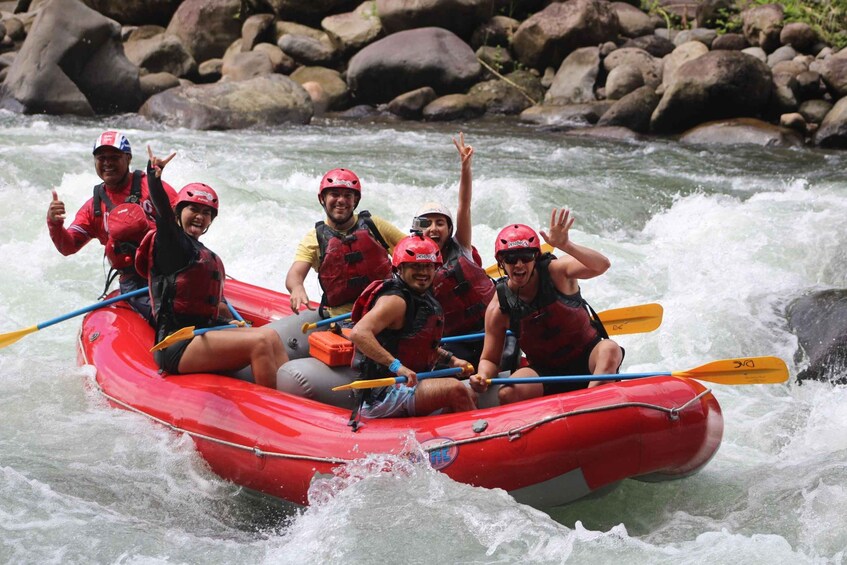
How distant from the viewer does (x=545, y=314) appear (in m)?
4.41

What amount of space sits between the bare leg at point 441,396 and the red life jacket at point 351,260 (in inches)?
36.4

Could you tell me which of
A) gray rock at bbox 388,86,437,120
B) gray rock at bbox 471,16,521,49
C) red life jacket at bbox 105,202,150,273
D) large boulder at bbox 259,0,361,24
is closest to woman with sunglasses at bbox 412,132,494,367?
red life jacket at bbox 105,202,150,273

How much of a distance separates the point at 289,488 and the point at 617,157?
793 cm

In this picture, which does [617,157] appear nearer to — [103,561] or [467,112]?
[467,112]

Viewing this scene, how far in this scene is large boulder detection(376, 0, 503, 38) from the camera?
15148 mm

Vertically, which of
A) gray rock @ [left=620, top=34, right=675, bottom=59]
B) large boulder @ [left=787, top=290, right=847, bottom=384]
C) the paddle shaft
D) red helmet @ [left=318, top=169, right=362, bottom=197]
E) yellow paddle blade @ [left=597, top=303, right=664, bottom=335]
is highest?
red helmet @ [left=318, top=169, right=362, bottom=197]

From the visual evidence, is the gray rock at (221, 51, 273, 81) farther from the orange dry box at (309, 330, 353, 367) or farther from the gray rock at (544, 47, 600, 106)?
the orange dry box at (309, 330, 353, 367)

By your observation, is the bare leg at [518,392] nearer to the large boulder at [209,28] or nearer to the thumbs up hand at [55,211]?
the thumbs up hand at [55,211]

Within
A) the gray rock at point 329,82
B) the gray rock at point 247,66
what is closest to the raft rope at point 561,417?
the gray rock at point 329,82

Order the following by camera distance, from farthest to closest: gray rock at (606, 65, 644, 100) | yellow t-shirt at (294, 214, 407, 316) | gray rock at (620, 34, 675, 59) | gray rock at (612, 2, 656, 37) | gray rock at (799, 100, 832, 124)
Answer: gray rock at (612, 2, 656, 37) → gray rock at (620, 34, 675, 59) → gray rock at (606, 65, 644, 100) → gray rock at (799, 100, 832, 124) → yellow t-shirt at (294, 214, 407, 316)

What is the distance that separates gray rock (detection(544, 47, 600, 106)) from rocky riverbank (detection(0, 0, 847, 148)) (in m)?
0.03

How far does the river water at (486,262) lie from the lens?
13.3ft

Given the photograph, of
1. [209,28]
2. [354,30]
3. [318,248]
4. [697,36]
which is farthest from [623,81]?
[318,248]

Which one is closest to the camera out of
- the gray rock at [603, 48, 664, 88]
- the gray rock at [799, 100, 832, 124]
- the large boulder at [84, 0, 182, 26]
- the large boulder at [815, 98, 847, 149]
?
the large boulder at [815, 98, 847, 149]
